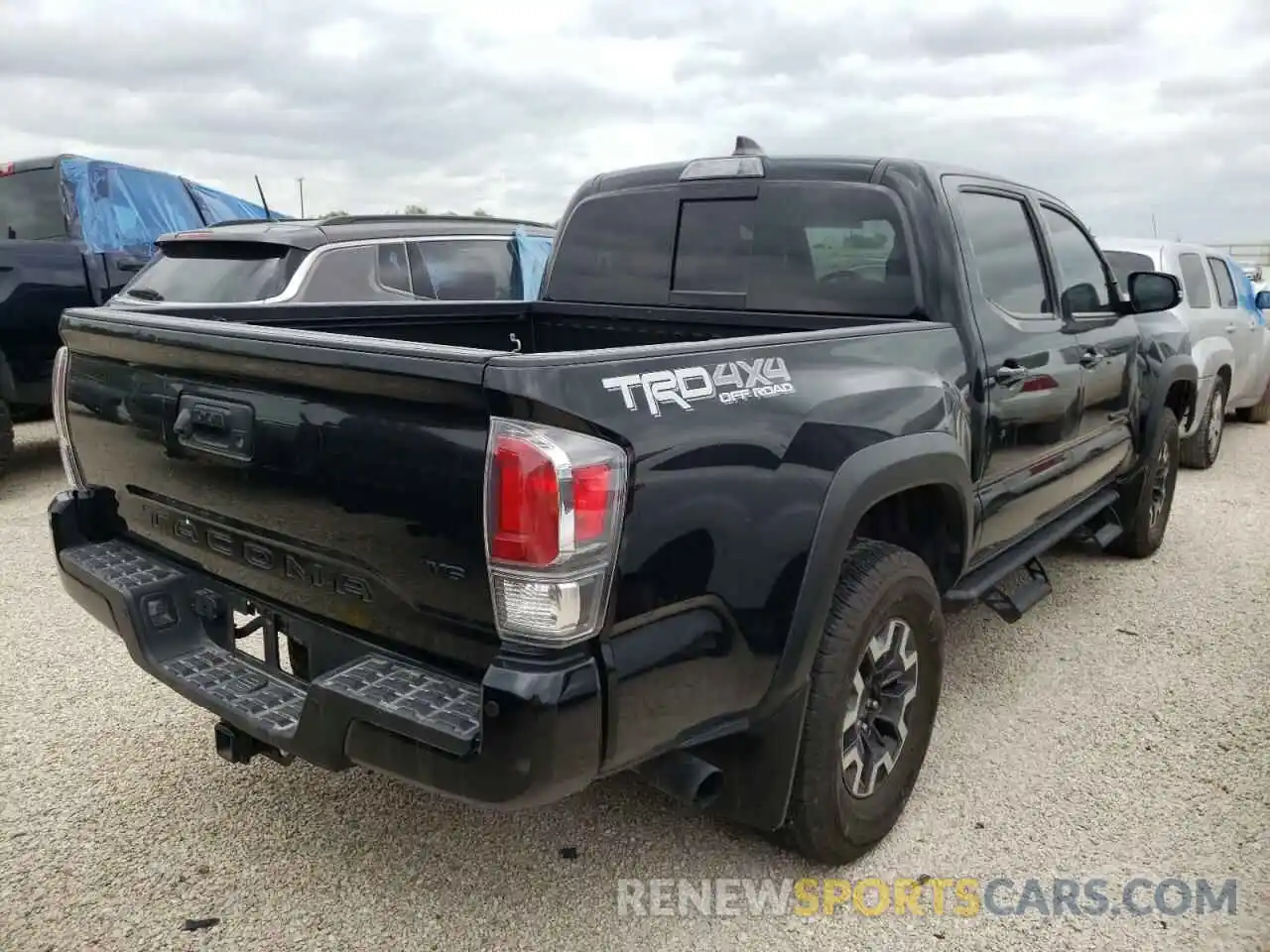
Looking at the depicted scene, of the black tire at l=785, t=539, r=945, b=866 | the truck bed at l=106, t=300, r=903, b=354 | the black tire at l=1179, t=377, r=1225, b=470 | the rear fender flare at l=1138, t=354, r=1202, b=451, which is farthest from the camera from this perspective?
the black tire at l=1179, t=377, r=1225, b=470

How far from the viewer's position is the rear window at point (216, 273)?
18.9 ft

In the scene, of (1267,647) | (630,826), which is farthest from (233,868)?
(1267,647)

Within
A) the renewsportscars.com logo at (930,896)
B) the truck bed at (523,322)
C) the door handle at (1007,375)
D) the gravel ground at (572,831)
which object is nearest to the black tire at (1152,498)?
the gravel ground at (572,831)

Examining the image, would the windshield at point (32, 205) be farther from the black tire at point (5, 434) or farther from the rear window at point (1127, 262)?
the rear window at point (1127, 262)

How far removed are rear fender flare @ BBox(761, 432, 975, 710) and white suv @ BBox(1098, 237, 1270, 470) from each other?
5.07 meters

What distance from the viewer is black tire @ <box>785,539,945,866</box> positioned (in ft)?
8.21

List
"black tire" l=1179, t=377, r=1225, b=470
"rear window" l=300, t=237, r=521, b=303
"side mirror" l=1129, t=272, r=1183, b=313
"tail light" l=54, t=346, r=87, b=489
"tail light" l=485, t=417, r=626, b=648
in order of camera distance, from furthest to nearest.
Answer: "black tire" l=1179, t=377, r=1225, b=470
"rear window" l=300, t=237, r=521, b=303
"side mirror" l=1129, t=272, r=1183, b=313
"tail light" l=54, t=346, r=87, b=489
"tail light" l=485, t=417, r=626, b=648

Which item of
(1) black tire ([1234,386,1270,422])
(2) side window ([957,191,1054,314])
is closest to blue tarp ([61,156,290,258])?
(2) side window ([957,191,1054,314])

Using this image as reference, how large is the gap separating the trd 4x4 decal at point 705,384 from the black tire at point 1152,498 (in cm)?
353

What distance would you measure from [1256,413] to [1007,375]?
906cm

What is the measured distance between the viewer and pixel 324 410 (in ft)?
7.14

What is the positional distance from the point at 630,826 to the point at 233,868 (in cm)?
112

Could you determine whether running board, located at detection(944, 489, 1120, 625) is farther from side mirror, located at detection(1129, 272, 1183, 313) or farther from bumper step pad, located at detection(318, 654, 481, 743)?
bumper step pad, located at detection(318, 654, 481, 743)

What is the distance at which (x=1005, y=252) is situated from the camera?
3668 mm
